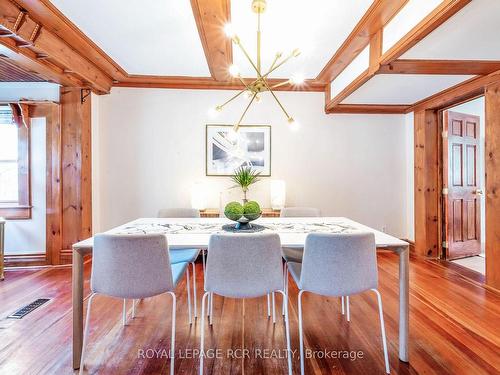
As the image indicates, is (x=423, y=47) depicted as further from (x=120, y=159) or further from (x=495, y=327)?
(x=120, y=159)

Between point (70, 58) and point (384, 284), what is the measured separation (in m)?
4.10

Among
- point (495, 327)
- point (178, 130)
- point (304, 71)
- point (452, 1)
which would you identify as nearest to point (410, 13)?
point (452, 1)

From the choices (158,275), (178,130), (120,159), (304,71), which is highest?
(304,71)

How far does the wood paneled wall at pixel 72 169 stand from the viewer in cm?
340

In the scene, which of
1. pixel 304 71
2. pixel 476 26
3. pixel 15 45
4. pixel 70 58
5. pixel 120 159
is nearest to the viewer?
pixel 476 26

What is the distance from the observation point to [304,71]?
345 cm

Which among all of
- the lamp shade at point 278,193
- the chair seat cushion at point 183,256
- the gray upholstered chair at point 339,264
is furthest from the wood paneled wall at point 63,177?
the gray upholstered chair at point 339,264

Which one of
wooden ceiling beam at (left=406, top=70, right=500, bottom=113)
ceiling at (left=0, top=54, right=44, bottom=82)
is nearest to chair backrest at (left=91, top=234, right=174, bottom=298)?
ceiling at (left=0, top=54, right=44, bottom=82)

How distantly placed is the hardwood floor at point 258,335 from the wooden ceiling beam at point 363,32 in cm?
245

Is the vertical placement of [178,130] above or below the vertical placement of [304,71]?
below

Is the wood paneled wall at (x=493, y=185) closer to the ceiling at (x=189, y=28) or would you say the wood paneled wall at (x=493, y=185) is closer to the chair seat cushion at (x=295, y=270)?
the ceiling at (x=189, y=28)

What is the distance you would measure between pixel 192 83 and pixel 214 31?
4.69 feet

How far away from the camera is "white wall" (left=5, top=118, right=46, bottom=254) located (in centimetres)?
335

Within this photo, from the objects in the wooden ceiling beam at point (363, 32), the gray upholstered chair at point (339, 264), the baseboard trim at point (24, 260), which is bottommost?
the baseboard trim at point (24, 260)
